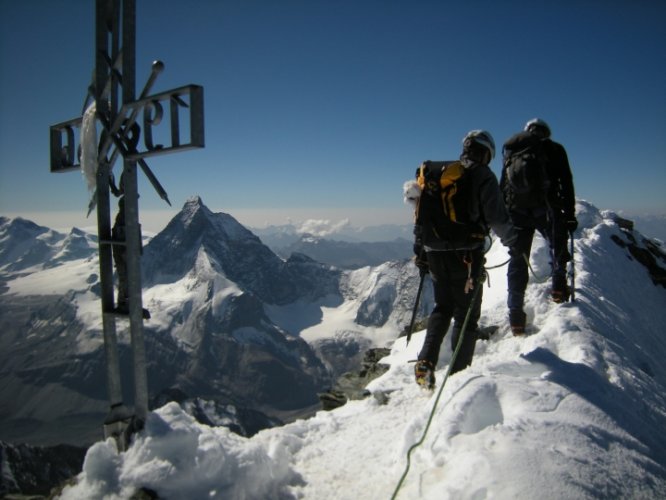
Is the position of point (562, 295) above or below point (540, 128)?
below

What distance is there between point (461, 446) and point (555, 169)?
637cm

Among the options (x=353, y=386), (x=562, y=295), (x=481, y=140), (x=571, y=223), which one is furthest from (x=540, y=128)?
(x=353, y=386)

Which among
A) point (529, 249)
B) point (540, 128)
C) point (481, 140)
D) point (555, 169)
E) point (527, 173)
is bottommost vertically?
point (529, 249)

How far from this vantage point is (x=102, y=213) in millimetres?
5211

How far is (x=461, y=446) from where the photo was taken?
4336 millimetres

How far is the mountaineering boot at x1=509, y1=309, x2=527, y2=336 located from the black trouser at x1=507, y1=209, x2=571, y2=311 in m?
0.10

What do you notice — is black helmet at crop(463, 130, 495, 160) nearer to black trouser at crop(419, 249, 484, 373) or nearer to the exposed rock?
black trouser at crop(419, 249, 484, 373)

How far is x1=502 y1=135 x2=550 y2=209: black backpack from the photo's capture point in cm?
827

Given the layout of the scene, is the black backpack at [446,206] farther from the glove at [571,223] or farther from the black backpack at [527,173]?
Answer: the glove at [571,223]

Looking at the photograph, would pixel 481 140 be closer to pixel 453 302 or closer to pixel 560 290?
pixel 453 302

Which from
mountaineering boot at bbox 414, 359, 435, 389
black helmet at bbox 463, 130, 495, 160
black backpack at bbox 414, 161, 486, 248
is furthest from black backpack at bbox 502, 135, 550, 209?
mountaineering boot at bbox 414, 359, 435, 389

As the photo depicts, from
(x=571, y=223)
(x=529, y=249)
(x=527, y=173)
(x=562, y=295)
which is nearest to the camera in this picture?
(x=527, y=173)

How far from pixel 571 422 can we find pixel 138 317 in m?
4.96

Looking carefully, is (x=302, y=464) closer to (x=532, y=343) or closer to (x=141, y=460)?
(x=141, y=460)
